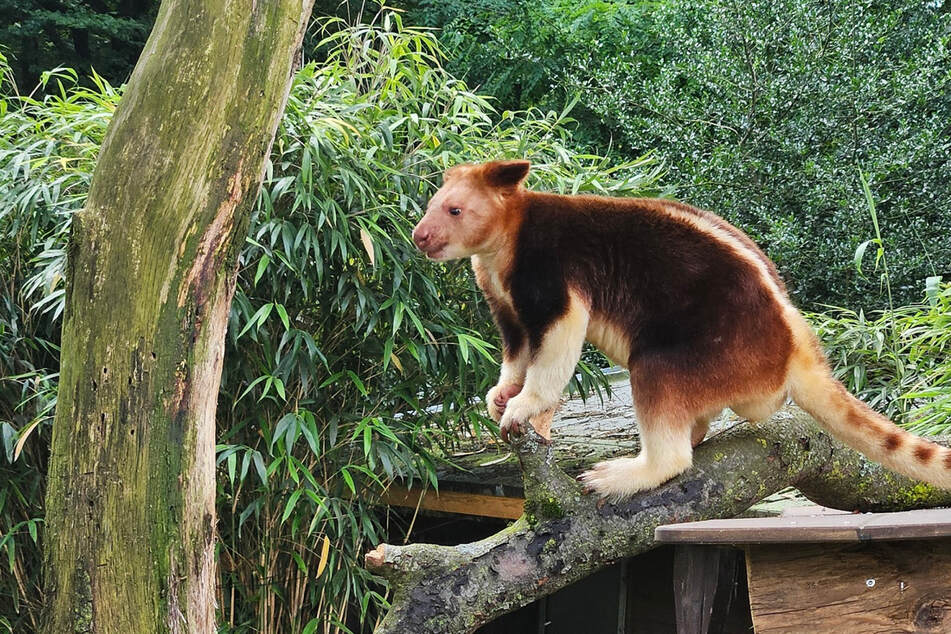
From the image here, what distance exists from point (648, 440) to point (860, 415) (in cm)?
49

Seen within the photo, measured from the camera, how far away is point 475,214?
2480 mm

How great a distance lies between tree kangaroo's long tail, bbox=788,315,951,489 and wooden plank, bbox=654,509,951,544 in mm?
136

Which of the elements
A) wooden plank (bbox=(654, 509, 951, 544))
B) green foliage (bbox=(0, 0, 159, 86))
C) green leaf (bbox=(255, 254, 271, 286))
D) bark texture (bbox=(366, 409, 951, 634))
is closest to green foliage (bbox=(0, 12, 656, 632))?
green leaf (bbox=(255, 254, 271, 286))

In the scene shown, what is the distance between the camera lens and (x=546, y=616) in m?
5.77

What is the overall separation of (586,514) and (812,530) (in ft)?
1.63

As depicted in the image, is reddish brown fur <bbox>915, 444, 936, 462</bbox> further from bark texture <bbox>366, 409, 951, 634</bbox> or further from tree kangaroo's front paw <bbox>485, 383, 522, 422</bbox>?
tree kangaroo's front paw <bbox>485, 383, 522, 422</bbox>

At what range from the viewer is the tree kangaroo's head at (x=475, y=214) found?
249 cm

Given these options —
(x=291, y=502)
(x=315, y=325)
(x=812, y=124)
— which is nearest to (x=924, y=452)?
(x=291, y=502)

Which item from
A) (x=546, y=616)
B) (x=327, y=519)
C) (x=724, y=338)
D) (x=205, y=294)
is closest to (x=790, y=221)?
(x=546, y=616)

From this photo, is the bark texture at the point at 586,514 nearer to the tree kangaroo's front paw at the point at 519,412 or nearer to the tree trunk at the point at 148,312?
the tree kangaroo's front paw at the point at 519,412

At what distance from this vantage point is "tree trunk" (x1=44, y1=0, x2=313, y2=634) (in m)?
2.01

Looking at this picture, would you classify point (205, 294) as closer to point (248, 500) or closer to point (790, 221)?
point (248, 500)

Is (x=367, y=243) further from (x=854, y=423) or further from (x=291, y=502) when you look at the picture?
(x=854, y=423)

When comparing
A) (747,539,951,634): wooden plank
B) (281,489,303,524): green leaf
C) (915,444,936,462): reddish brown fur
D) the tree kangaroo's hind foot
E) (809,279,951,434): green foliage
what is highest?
(915,444,936,462): reddish brown fur
